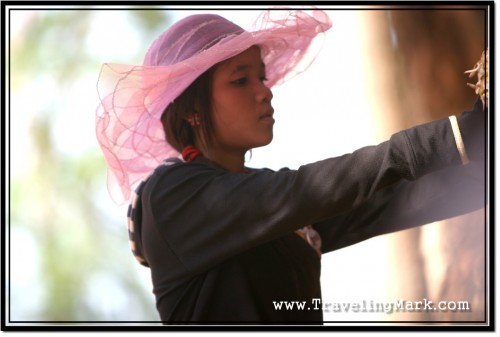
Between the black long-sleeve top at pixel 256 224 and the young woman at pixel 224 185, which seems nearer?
the black long-sleeve top at pixel 256 224

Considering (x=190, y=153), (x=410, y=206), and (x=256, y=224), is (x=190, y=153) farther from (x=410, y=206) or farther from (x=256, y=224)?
(x=410, y=206)

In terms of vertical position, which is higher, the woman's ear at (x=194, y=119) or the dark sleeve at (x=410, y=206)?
the woman's ear at (x=194, y=119)

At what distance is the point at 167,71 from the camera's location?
2.20 m

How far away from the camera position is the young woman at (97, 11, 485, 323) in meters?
2.11

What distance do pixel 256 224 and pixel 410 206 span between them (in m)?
0.45

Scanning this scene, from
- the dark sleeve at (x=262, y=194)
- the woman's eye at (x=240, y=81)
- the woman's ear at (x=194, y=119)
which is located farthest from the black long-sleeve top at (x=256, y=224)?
the woman's eye at (x=240, y=81)

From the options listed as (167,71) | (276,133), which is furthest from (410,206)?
(167,71)

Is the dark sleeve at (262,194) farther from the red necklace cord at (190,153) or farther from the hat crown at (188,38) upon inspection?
the hat crown at (188,38)

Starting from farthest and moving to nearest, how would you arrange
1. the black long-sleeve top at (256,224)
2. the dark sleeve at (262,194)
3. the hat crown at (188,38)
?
1. the hat crown at (188,38)
2. the black long-sleeve top at (256,224)
3. the dark sleeve at (262,194)

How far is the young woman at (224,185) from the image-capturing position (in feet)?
6.92

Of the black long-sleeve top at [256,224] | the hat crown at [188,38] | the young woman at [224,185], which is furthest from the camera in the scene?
the hat crown at [188,38]

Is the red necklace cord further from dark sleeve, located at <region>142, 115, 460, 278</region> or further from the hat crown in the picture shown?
the hat crown

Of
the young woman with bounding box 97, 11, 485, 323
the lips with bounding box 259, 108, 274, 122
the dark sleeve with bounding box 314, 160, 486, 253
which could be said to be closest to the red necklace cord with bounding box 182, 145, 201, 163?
the young woman with bounding box 97, 11, 485, 323

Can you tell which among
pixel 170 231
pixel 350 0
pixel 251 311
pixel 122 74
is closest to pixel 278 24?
pixel 350 0
